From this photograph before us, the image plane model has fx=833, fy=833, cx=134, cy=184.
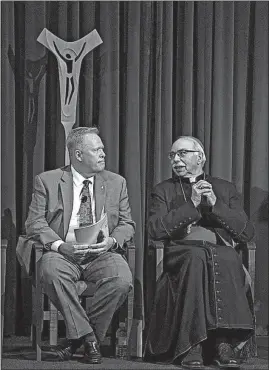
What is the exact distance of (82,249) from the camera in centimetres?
475

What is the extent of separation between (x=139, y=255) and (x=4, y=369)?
1.44 meters

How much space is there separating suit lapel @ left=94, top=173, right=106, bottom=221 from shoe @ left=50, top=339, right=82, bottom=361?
28.9 inches

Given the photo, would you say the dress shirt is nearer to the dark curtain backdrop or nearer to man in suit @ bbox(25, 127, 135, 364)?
man in suit @ bbox(25, 127, 135, 364)

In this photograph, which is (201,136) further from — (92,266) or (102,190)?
(92,266)

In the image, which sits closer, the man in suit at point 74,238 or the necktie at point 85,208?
the man in suit at point 74,238

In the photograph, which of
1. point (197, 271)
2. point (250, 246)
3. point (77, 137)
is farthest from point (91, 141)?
point (250, 246)

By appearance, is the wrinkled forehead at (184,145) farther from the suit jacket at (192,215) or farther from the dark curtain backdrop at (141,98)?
the dark curtain backdrop at (141,98)

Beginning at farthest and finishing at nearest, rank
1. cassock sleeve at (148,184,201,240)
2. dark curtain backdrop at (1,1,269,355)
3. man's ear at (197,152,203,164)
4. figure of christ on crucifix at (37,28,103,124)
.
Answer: dark curtain backdrop at (1,1,269,355), figure of christ on crucifix at (37,28,103,124), man's ear at (197,152,203,164), cassock sleeve at (148,184,201,240)

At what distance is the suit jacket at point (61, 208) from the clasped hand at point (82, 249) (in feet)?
0.31

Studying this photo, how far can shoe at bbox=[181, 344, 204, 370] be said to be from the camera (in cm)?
455

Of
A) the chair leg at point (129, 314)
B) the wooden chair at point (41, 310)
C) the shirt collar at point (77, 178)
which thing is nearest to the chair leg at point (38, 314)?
the wooden chair at point (41, 310)

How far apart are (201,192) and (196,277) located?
0.51m

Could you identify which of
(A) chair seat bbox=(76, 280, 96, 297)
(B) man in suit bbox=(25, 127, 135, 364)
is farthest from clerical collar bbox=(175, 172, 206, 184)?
(A) chair seat bbox=(76, 280, 96, 297)

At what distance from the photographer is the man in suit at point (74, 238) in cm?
462
